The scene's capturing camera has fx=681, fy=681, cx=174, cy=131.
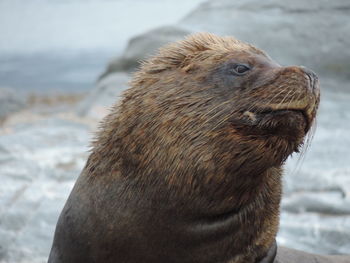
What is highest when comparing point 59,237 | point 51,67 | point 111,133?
point 111,133

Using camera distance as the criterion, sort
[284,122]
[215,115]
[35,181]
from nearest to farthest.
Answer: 1. [284,122]
2. [215,115]
3. [35,181]

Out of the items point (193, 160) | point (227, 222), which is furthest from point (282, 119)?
point (227, 222)

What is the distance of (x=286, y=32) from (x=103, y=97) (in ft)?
10.7

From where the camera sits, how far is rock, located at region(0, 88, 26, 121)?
39.2ft

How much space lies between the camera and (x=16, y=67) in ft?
53.0

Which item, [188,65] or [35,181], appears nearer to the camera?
[188,65]

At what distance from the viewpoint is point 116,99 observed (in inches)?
367

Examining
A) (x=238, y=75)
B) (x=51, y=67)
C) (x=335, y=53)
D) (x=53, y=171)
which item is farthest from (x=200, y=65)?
(x=51, y=67)

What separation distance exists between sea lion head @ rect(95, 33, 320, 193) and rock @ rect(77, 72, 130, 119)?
18.5 ft

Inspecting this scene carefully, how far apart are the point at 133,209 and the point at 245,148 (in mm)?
667

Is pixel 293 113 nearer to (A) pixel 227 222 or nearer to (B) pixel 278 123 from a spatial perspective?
(B) pixel 278 123

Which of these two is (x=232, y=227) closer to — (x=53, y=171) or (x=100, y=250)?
(x=100, y=250)

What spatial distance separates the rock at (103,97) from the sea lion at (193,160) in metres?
5.59

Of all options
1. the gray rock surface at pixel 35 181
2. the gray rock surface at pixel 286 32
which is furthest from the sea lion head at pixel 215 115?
the gray rock surface at pixel 286 32
